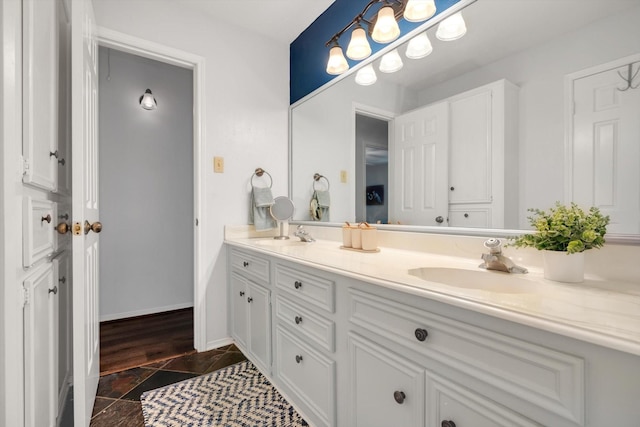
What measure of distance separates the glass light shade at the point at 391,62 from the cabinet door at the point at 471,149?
441mm

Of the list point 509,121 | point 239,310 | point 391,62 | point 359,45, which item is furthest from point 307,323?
point 359,45

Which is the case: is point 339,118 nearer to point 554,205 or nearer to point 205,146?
point 205,146

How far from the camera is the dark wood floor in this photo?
199 cm

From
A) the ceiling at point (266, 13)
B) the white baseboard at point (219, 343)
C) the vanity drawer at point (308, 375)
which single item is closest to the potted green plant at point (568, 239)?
the vanity drawer at point (308, 375)

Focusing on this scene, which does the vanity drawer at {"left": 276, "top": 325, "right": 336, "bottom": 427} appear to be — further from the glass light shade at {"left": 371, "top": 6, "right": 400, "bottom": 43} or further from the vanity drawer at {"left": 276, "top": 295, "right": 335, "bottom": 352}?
the glass light shade at {"left": 371, "top": 6, "right": 400, "bottom": 43}

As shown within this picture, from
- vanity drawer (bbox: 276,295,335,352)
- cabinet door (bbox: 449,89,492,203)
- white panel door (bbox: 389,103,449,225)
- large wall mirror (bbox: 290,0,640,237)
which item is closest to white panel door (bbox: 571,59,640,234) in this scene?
large wall mirror (bbox: 290,0,640,237)

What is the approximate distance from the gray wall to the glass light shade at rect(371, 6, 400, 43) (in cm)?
227

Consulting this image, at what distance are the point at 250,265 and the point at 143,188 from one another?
1.74 metres

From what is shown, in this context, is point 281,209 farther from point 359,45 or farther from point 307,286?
point 359,45

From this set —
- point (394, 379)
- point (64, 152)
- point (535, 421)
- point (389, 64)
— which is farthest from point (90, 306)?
point (389, 64)

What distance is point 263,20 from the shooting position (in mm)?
2223

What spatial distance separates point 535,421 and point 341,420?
0.74m

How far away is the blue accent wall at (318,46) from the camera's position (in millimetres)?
1839

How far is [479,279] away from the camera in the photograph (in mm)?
1058
